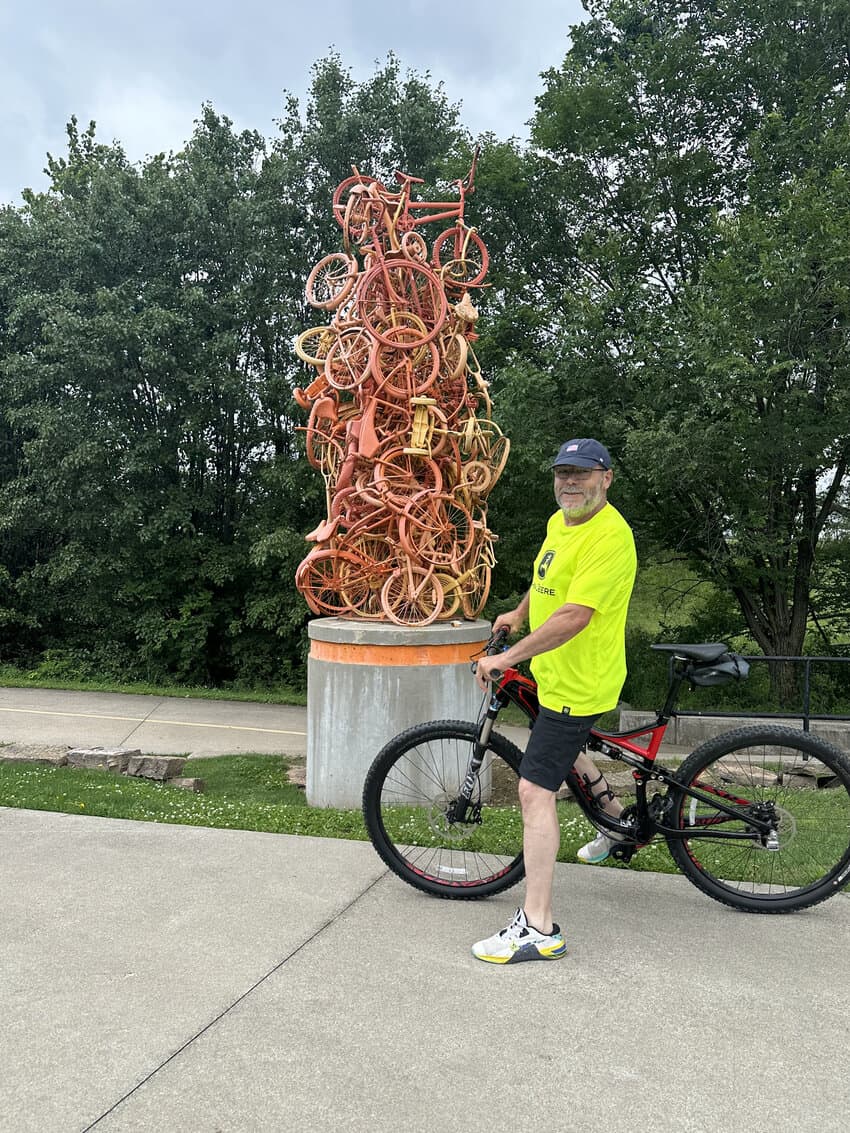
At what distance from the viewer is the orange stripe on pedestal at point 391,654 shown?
7148mm

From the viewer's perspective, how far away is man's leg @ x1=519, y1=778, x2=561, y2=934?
3.44m

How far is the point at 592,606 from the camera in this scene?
3.39 m

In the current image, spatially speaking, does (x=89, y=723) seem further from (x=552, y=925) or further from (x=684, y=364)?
(x=552, y=925)

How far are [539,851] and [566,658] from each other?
2.34ft

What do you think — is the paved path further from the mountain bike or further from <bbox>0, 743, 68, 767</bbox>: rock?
<bbox>0, 743, 68, 767</bbox>: rock

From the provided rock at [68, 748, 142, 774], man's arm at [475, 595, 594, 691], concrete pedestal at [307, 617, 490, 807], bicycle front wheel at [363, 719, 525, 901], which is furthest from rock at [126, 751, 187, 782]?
man's arm at [475, 595, 594, 691]

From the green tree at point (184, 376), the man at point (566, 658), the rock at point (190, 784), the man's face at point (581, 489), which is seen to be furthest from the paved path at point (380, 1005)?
the green tree at point (184, 376)

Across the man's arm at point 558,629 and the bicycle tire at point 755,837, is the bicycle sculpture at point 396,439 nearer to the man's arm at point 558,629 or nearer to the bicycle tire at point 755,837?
the bicycle tire at point 755,837

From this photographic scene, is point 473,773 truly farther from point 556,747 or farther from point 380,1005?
point 380,1005

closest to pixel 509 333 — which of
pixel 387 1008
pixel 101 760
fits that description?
pixel 101 760

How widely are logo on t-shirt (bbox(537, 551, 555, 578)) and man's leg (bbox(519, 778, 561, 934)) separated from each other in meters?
0.81

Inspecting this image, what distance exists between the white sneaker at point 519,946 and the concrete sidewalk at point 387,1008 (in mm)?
58

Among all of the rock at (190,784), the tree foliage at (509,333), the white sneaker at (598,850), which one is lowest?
the rock at (190,784)

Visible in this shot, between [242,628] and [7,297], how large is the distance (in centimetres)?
800
